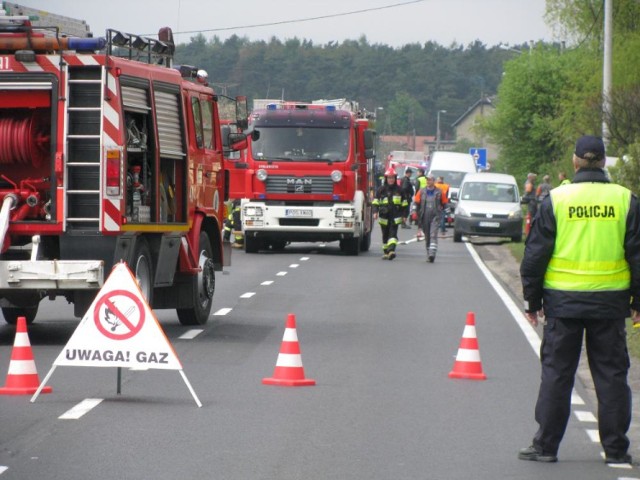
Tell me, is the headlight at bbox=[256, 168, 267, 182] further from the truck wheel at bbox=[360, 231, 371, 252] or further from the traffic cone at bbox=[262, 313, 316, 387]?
the traffic cone at bbox=[262, 313, 316, 387]

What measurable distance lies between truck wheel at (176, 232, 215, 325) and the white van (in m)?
41.8

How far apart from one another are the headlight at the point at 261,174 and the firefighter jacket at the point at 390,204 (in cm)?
236

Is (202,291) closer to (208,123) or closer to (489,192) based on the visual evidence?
(208,123)

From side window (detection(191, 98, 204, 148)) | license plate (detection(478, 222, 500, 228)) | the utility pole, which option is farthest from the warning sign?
license plate (detection(478, 222, 500, 228))

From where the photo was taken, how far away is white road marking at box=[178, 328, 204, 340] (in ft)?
49.3

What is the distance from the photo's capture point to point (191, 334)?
1538 centimetres

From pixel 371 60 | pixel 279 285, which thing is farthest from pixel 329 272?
pixel 371 60

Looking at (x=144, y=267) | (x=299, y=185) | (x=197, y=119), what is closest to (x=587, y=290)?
(x=144, y=267)

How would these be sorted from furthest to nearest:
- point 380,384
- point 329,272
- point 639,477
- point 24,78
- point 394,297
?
point 329,272 < point 394,297 < point 24,78 < point 380,384 < point 639,477

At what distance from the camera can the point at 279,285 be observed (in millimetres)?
23391

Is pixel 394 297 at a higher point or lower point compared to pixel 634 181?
lower

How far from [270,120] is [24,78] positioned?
18203 mm

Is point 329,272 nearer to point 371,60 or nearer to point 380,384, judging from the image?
point 380,384

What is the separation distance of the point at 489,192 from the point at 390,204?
12349 millimetres
